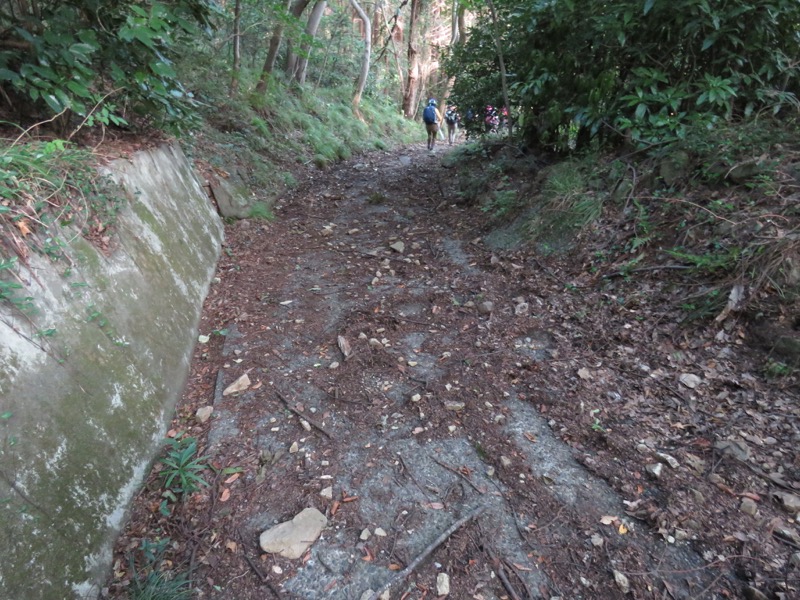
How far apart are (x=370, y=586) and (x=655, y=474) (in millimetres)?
1777

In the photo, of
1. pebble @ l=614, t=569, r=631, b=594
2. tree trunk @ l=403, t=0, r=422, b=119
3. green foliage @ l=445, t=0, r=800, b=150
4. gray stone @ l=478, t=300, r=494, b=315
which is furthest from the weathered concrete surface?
tree trunk @ l=403, t=0, r=422, b=119

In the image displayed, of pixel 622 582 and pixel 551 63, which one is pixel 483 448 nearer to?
pixel 622 582

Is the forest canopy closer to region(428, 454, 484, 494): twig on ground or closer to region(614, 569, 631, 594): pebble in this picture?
region(428, 454, 484, 494): twig on ground

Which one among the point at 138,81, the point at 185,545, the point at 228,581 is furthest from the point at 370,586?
the point at 138,81

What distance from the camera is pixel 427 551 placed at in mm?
2289

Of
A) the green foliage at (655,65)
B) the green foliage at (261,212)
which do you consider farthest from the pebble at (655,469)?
the green foliage at (261,212)

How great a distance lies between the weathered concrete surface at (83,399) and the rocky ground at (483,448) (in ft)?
Result: 0.69

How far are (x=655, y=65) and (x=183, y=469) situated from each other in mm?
6114

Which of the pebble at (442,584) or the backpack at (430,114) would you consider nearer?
the pebble at (442,584)

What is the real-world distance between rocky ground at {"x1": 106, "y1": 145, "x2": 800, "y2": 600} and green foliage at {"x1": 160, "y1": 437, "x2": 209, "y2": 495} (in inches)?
2.1

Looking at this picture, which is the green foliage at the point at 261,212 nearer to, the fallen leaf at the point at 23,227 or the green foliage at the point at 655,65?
the fallen leaf at the point at 23,227

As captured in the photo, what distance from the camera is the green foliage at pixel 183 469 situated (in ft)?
8.52

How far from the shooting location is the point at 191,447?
9.25 ft

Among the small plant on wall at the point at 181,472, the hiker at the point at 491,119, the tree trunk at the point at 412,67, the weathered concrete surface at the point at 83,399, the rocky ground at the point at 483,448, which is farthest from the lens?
the tree trunk at the point at 412,67
